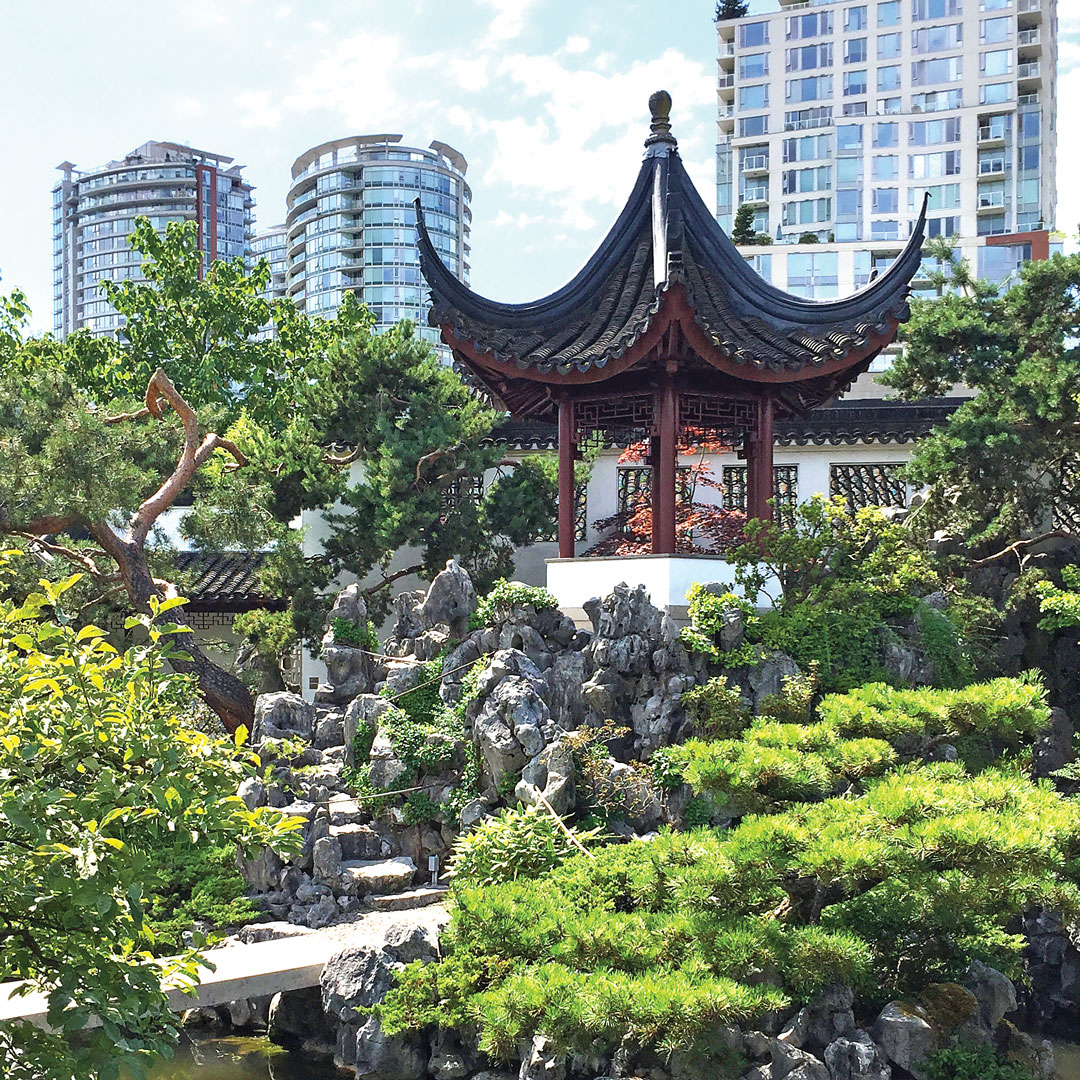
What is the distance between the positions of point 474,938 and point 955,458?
24.8ft

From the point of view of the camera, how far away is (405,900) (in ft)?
31.3

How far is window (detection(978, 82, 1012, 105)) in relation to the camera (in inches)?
1586

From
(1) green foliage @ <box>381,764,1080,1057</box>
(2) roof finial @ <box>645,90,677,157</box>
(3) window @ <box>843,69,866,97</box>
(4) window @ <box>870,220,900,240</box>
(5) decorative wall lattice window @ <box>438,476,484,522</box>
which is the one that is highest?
(3) window @ <box>843,69,866,97</box>

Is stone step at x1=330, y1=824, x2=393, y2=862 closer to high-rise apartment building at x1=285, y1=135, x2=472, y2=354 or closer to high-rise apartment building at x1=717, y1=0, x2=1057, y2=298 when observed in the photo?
high-rise apartment building at x1=717, y1=0, x2=1057, y2=298

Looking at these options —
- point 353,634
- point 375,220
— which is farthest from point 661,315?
point 375,220

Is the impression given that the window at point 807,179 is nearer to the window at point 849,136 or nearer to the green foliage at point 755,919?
the window at point 849,136

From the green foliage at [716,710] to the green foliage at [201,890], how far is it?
374 cm

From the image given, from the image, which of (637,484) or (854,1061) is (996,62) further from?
(854,1061)

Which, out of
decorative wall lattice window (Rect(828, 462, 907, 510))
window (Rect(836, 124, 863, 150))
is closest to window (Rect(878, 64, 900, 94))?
window (Rect(836, 124, 863, 150))

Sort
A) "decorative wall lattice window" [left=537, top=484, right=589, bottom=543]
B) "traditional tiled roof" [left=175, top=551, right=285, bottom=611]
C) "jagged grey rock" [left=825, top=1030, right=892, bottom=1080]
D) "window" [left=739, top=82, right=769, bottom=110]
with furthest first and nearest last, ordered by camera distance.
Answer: "window" [left=739, top=82, right=769, bottom=110] < "traditional tiled roof" [left=175, top=551, right=285, bottom=611] < "decorative wall lattice window" [left=537, top=484, right=589, bottom=543] < "jagged grey rock" [left=825, top=1030, right=892, bottom=1080]

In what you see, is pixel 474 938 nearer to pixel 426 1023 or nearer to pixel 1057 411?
pixel 426 1023

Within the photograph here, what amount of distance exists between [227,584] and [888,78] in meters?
34.1

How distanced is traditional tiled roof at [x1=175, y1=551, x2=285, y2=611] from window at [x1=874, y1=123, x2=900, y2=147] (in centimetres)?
3195

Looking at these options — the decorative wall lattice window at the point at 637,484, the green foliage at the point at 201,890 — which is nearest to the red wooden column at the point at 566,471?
the decorative wall lattice window at the point at 637,484
